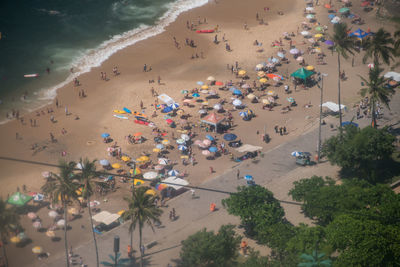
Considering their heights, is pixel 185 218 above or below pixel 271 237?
below

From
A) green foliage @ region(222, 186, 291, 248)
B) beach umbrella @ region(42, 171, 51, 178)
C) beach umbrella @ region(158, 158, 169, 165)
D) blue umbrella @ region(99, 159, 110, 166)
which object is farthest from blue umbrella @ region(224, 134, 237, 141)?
beach umbrella @ region(42, 171, 51, 178)

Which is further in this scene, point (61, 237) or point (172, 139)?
point (172, 139)

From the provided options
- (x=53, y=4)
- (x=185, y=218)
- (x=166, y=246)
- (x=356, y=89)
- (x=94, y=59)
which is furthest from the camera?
(x=53, y=4)

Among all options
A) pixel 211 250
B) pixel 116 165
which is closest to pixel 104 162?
pixel 116 165

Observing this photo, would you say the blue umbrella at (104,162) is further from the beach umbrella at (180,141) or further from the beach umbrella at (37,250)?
the beach umbrella at (37,250)

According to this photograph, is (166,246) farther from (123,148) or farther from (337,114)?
(337,114)

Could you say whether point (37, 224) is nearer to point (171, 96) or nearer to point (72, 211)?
point (72, 211)

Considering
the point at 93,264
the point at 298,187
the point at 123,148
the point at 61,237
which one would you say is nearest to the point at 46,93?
the point at 123,148
